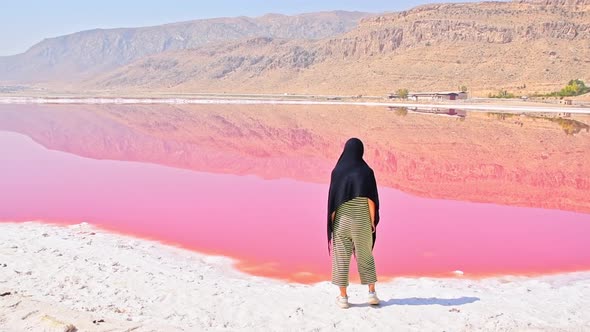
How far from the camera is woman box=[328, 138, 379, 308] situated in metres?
6.23

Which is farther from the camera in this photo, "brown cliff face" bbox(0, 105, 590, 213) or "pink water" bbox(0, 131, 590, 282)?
"brown cliff face" bbox(0, 105, 590, 213)

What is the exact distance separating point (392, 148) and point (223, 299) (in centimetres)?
2055

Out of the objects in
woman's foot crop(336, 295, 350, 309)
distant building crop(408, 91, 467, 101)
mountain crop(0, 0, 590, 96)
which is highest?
mountain crop(0, 0, 590, 96)

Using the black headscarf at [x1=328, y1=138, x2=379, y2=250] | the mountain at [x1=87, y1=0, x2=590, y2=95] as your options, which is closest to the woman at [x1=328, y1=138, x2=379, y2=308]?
the black headscarf at [x1=328, y1=138, x2=379, y2=250]

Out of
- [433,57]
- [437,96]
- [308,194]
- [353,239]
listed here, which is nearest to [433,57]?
[433,57]

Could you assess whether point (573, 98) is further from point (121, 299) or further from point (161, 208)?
point (121, 299)

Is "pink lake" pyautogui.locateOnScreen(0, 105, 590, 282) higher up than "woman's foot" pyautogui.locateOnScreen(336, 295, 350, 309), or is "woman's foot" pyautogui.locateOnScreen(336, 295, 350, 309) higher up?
"woman's foot" pyautogui.locateOnScreen(336, 295, 350, 309)

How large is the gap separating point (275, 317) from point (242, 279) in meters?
2.01

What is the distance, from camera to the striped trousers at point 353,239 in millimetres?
6328

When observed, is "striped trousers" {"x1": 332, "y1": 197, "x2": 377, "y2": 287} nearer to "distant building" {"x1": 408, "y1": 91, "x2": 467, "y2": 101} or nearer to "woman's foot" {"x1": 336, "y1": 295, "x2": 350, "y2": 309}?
"woman's foot" {"x1": 336, "y1": 295, "x2": 350, "y2": 309}

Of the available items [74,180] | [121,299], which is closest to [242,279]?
[121,299]

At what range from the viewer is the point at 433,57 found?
10175 cm

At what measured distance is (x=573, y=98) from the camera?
188 ft

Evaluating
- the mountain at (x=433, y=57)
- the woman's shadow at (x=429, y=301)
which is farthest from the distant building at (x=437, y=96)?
the woman's shadow at (x=429, y=301)
